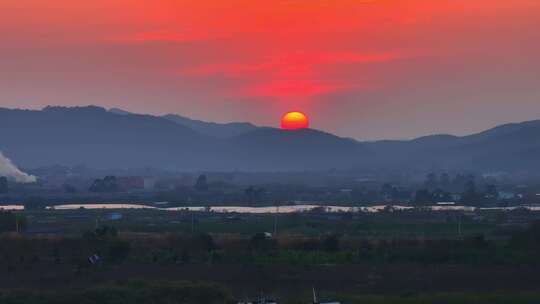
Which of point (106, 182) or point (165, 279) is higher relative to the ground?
point (106, 182)

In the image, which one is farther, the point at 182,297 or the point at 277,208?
the point at 277,208

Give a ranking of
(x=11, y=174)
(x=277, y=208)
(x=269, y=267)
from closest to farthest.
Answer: (x=269, y=267) < (x=277, y=208) < (x=11, y=174)

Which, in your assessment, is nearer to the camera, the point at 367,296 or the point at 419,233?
the point at 367,296

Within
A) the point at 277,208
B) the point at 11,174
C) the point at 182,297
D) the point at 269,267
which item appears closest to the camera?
the point at 182,297

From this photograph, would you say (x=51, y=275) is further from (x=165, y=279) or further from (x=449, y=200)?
(x=449, y=200)

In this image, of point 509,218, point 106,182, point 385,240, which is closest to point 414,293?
point 385,240

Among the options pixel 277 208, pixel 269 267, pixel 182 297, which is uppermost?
pixel 277 208

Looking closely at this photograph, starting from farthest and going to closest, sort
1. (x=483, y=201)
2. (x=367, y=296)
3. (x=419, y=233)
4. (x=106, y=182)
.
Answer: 1. (x=106, y=182)
2. (x=483, y=201)
3. (x=419, y=233)
4. (x=367, y=296)

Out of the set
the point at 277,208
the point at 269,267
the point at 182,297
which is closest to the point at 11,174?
the point at 277,208

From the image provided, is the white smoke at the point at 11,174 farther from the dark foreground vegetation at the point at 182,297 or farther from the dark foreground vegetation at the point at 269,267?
the dark foreground vegetation at the point at 182,297

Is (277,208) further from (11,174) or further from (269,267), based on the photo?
(11,174)

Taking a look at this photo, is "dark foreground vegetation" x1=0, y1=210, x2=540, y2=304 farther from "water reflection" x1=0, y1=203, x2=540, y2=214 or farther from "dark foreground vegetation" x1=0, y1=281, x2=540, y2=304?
"water reflection" x1=0, y1=203, x2=540, y2=214
